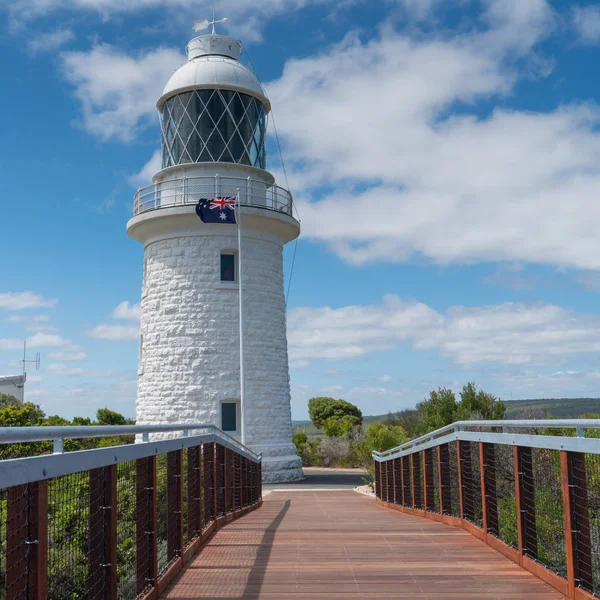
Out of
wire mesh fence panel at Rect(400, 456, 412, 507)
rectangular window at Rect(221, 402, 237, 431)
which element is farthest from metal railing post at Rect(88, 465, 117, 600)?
rectangular window at Rect(221, 402, 237, 431)

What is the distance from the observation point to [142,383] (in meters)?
21.7

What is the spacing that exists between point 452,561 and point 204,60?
18689 millimetres

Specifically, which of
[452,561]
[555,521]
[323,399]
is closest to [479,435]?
[452,561]

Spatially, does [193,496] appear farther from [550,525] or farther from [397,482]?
[397,482]

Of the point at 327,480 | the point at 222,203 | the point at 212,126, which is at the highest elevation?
the point at 212,126

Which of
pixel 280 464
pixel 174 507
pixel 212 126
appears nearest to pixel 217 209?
pixel 212 126

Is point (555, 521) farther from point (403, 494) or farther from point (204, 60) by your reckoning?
point (204, 60)

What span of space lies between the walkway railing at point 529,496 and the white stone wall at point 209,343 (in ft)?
27.2

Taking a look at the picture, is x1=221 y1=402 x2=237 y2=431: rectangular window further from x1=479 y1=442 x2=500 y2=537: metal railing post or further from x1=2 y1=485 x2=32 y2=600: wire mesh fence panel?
x1=2 y1=485 x2=32 y2=600: wire mesh fence panel

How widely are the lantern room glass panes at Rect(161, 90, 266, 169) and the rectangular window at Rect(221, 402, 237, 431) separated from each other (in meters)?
6.97

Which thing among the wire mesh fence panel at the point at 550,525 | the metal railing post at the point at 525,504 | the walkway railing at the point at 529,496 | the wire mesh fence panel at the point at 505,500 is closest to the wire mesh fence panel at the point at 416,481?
the walkway railing at the point at 529,496

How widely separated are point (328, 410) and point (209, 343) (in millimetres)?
29379

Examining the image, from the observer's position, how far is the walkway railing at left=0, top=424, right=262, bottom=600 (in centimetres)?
310

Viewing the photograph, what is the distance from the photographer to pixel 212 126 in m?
21.3
